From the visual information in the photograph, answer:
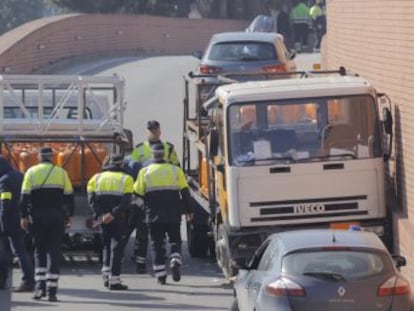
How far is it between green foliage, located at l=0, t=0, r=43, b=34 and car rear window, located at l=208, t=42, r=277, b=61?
1812 inches

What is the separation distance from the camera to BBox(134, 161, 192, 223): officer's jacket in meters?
18.5

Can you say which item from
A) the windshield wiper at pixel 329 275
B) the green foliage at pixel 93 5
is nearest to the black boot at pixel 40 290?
the windshield wiper at pixel 329 275

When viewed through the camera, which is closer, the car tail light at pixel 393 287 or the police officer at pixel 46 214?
the car tail light at pixel 393 287

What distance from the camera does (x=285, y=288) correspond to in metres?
12.4

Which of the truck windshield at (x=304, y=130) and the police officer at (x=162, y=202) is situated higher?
the truck windshield at (x=304, y=130)

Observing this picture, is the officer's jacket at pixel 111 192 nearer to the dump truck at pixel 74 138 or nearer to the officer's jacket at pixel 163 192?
the officer's jacket at pixel 163 192

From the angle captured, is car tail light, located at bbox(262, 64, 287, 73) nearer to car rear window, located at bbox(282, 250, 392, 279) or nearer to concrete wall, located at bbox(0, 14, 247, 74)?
concrete wall, located at bbox(0, 14, 247, 74)

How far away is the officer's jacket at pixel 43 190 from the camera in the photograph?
17.6 metres

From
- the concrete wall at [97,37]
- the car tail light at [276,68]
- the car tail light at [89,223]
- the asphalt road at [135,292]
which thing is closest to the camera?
the asphalt road at [135,292]

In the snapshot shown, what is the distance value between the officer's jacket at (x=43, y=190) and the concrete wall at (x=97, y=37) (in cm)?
2277

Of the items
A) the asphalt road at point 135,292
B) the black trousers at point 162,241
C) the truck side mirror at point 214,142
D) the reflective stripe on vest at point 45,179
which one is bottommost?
the asphalt road at point 135,292

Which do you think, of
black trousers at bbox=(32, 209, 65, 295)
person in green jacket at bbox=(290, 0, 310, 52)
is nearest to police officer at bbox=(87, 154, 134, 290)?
black trousers at bbox=(32, 209, 65, 295)

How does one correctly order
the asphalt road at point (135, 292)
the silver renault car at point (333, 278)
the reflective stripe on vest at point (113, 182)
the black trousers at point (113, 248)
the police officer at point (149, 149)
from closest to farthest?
the silver renault car at point (333, 278) → the asphalt road at point (135, 292) → the black trousers at point (113, 248) → the reflective stripe on vest at point (113, 182) → the police officer at point (149, 149)

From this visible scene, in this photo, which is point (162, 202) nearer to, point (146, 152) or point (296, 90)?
point (146, 152)
